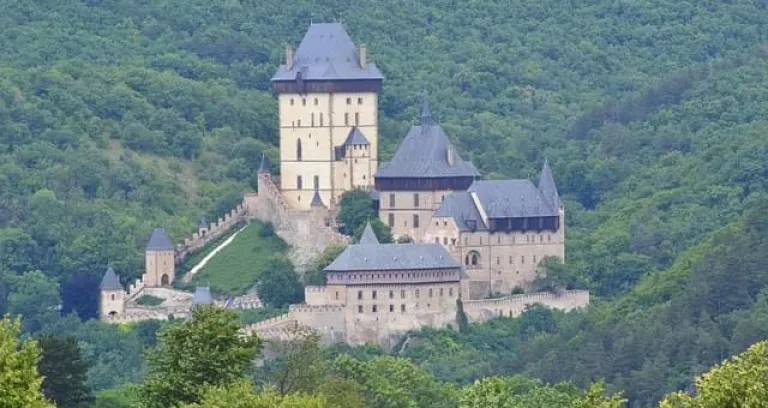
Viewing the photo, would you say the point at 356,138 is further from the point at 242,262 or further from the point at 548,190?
the point at 548,190

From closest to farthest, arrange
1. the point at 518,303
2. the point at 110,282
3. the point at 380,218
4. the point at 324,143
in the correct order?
1. the point at 518,303
2. the point at 380,218
3. the point at 110,282
4. the point at 324,143

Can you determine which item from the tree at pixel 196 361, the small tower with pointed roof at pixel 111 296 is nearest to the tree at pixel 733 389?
the tree at pixel 196 361

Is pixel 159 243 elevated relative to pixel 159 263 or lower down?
elevated

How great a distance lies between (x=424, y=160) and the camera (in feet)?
330

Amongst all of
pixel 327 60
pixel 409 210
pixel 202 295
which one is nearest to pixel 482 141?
pixel 327 60

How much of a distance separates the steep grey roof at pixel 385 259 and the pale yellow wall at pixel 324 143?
6138 millimetres

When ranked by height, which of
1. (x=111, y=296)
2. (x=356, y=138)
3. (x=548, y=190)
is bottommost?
(x=111, y=296)

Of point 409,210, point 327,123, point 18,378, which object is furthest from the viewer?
point 327,123

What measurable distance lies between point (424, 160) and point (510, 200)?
2.94 metres

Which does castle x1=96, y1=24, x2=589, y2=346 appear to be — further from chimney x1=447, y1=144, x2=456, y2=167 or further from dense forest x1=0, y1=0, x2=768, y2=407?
dense forest x1=0, y1=0, x2=768, y2=407

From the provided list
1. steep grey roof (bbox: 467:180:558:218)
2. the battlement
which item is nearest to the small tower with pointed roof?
the battlement

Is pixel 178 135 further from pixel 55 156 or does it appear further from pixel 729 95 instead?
pixel 729 95

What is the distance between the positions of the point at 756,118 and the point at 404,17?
28291mm

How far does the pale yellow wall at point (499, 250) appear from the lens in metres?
99.1
